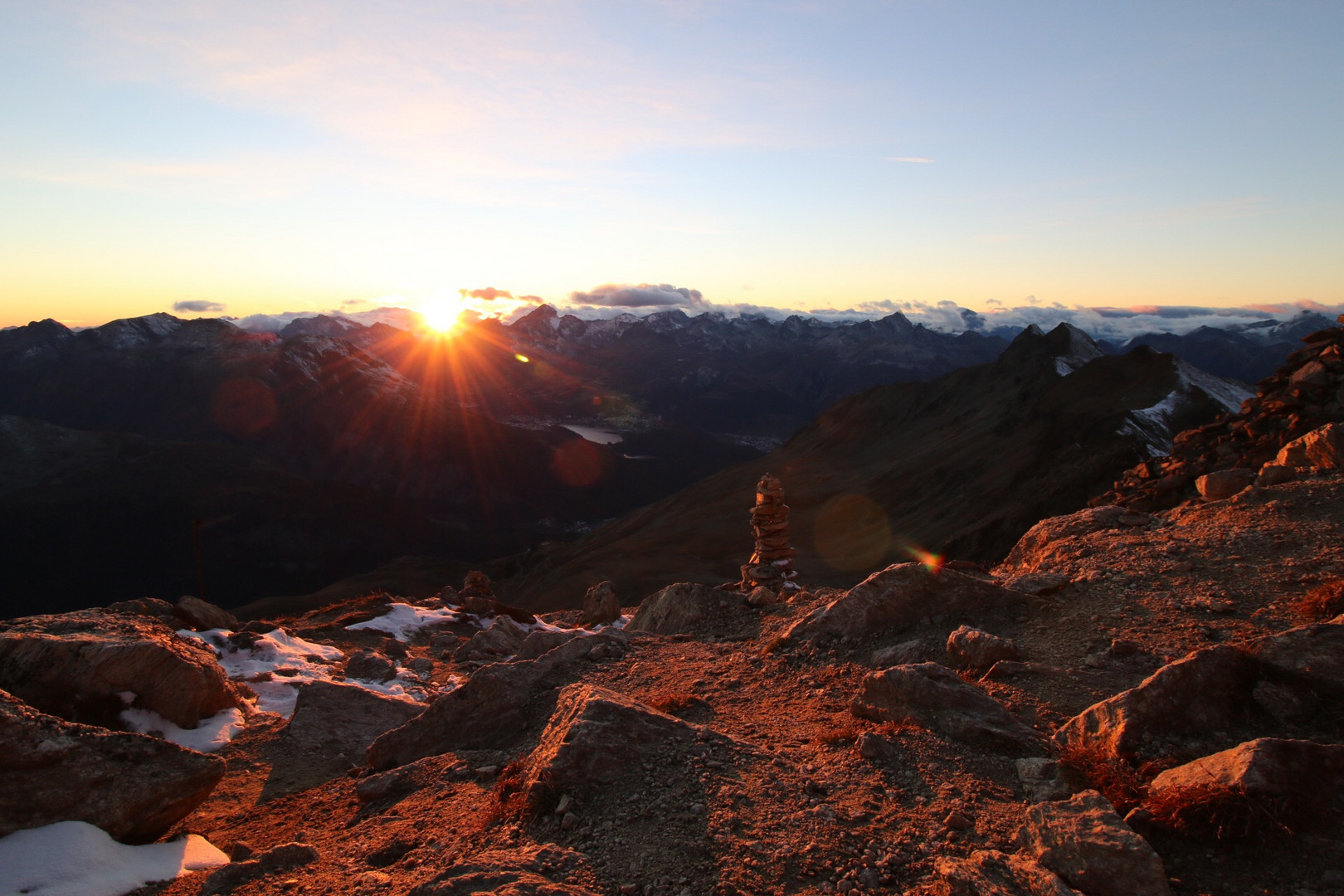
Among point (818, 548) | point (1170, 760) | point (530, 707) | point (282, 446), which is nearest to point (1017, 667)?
point (1170, 760)

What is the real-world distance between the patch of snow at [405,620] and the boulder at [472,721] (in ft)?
34.5

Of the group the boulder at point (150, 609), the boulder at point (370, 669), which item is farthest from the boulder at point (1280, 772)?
the boulder at point (150, 609)

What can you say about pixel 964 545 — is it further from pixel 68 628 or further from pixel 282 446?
pixel 282 446

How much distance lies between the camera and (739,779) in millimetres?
6203

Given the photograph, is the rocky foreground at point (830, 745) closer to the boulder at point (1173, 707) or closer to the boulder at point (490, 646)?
the boulder at point (1173, 707)

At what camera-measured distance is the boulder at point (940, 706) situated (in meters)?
6.53

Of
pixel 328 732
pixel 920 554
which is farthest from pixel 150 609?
pixel 920 554

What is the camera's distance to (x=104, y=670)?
9.66 m

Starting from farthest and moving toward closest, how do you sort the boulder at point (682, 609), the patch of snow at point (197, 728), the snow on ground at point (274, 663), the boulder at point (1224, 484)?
the boulder at point (682, 609) → the snow on ground at point (274, 663) → the boulder at point (1224, 484) → the patch of snow at point (197, 728)

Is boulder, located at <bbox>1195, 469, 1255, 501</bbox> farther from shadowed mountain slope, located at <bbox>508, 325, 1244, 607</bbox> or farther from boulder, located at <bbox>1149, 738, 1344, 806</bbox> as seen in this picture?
shadowed mountain slope, located at <bbox>508, 325, 1244, 607</bbox>

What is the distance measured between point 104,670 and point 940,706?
11.0 metres

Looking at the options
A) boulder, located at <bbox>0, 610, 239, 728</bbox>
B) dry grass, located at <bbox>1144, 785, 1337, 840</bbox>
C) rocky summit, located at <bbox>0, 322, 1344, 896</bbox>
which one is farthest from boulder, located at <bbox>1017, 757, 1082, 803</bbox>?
boulder, located at <bbox>0, 610, 239, 728</bbox>

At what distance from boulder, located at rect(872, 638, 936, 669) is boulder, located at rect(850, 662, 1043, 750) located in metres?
1.56

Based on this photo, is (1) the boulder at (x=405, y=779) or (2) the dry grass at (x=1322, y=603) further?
(1) the boulder at (x=405, y=779)
